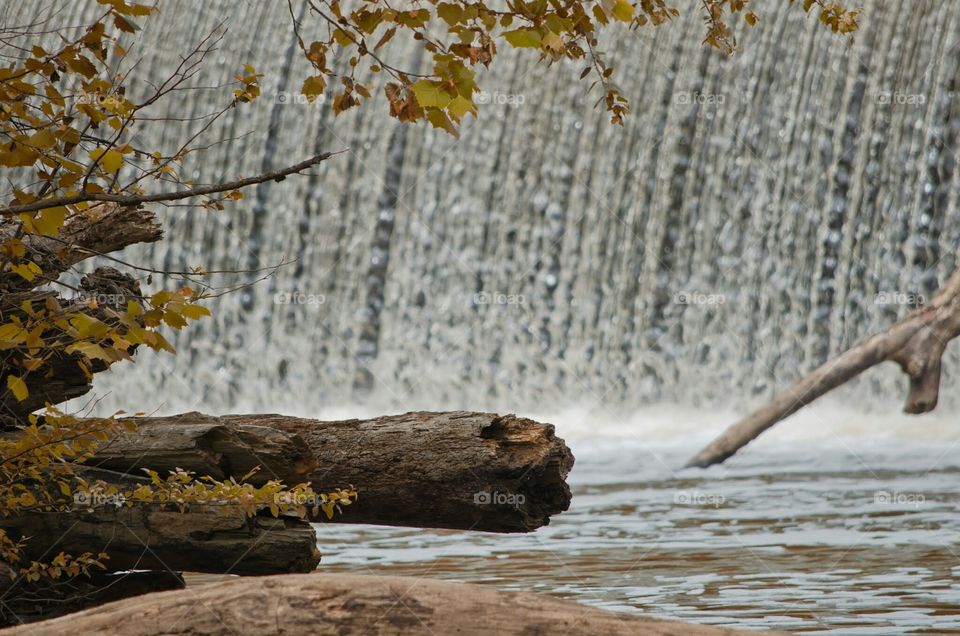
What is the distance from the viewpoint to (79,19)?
14.0 meters

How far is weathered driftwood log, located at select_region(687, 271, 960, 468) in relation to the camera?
666 cm

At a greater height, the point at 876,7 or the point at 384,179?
the point at 876,7

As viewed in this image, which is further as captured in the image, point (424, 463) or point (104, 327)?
point (424, 463)

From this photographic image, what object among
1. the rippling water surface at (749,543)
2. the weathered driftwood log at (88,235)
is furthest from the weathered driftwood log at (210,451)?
the rippling water surface at (749,543)

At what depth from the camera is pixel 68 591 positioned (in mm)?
3941

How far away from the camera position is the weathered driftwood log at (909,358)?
666 cm

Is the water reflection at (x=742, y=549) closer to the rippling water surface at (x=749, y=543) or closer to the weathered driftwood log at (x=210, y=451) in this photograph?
the rippling water surface at (x=749, y=543)

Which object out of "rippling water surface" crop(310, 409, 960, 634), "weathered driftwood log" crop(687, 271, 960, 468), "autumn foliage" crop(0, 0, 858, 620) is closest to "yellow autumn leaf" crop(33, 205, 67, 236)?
"autumn foliage" crop(0, 0, 858, 620)

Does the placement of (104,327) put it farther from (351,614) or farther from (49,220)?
(351,614)

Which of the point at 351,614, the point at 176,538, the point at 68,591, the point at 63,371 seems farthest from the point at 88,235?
the point at 351,614

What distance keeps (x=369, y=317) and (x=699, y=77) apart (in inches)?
145

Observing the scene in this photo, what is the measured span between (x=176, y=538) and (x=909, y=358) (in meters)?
4.34

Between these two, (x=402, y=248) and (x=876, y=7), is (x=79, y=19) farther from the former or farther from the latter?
(x=876, y=7)

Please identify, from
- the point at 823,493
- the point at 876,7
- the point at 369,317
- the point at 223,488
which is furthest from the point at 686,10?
the point at 223,488
